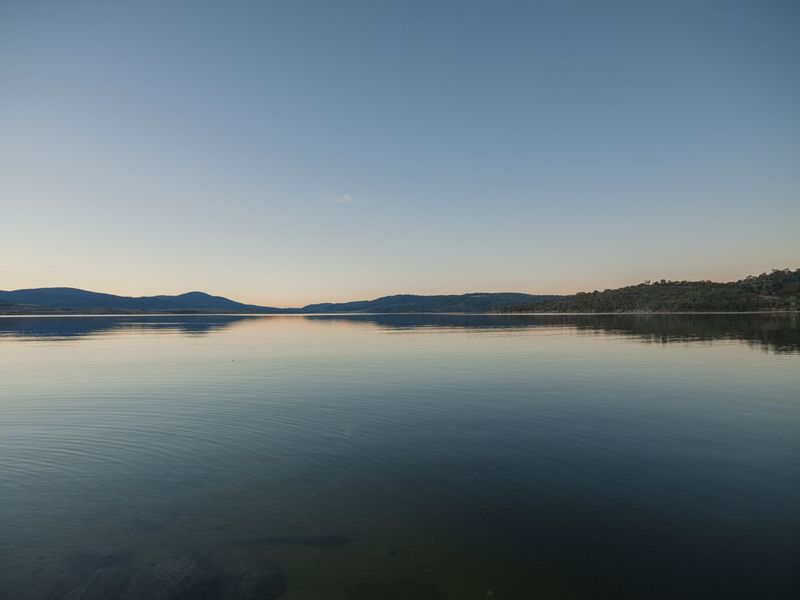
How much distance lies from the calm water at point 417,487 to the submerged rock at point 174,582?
274 mm

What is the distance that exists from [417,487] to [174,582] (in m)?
8.33

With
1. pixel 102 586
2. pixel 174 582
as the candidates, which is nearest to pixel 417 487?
pixel 174 582

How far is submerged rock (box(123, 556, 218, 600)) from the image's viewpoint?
10.0 metres

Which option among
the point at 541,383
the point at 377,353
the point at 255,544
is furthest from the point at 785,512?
the point at 377,353

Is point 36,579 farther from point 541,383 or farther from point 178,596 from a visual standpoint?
point 541,383

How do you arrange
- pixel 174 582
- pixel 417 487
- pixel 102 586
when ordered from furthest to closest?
Answer: 1. pixel 417 487
2. pixel 174 582
3. pixel 102 586

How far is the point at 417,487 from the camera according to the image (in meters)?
16.1

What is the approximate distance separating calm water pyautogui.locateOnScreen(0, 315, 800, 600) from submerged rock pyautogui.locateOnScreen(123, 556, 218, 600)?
10.8 inches

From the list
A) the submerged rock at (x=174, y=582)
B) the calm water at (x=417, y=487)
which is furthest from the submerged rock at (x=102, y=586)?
the submerged rock at (x=174, y=582)

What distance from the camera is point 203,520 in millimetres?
13672

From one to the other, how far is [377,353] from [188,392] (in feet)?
104

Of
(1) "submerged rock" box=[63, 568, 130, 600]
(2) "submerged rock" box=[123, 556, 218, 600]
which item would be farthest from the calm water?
(2) "submerged rock" box=[123, 556, 218, 600]

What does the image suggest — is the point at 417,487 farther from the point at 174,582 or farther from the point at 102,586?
the point at 102,586

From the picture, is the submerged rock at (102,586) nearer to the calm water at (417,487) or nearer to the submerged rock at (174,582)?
the calm water at (417,487)
